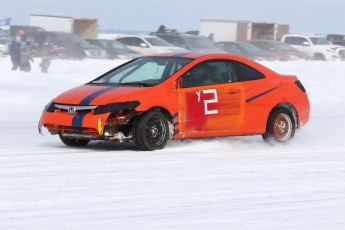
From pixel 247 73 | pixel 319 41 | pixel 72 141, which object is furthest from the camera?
pixel 319 41

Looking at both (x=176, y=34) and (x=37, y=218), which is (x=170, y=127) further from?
(x=176, y=34)

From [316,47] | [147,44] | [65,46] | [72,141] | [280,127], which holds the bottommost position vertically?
[316,47]

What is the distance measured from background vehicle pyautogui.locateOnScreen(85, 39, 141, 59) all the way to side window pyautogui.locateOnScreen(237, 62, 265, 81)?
27079 mm

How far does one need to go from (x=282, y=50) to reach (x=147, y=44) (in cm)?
738

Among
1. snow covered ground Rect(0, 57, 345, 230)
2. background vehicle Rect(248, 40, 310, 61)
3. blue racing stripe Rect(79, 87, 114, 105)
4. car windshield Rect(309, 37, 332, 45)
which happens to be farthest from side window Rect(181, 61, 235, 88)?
car windshield Rect(309, 37, 332, 45)

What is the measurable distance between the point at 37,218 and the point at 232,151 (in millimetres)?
5245

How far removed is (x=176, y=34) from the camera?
45312 millimetres

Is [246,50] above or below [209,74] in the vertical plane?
below

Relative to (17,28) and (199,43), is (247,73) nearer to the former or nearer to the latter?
(199,43)

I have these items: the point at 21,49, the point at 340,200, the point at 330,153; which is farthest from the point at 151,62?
the point at 21,49

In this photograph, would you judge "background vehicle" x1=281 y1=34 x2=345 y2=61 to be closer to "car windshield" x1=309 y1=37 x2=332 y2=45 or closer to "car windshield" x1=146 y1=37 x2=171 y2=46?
"car windshield" x1=309 y1=37 x2=332 y2=45

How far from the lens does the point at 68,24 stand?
2061 inches

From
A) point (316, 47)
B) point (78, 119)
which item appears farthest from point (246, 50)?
point (78, 119)

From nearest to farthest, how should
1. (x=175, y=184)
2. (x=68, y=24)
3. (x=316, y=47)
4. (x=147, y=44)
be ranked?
(x=175, y=184), (x=147, y=44), (x=316, y=47), (x=68, y=24)
